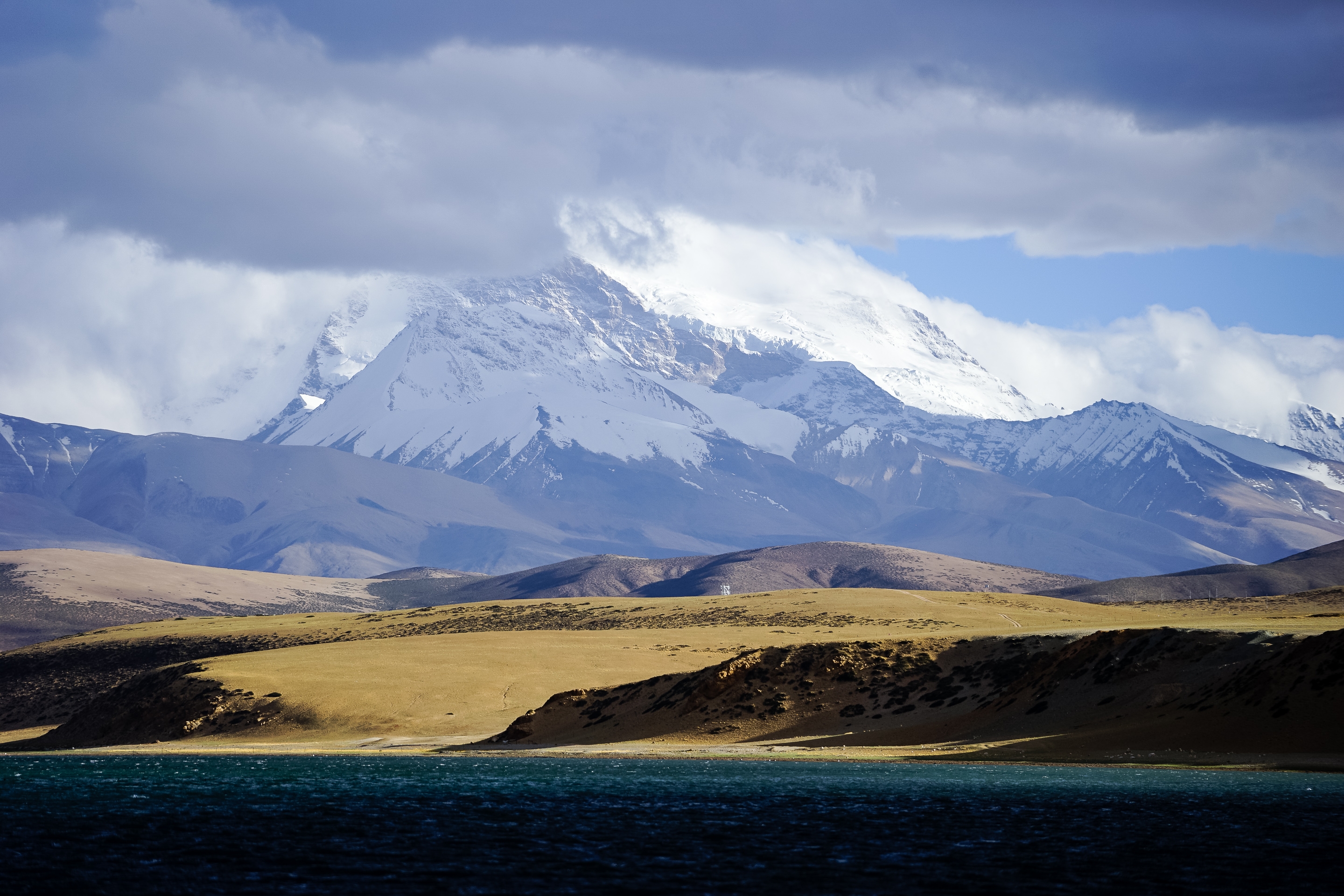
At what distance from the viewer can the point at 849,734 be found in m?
83.2

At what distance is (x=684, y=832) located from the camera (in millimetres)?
44156

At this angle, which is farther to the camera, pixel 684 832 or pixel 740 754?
pixel 740 754

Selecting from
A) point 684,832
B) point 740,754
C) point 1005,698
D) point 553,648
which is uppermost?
point 553,648

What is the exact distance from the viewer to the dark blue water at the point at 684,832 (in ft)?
116

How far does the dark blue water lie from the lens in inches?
1391

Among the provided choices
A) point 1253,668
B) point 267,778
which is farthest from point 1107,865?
point 267,778

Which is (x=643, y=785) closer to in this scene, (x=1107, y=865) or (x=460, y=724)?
(x=1107, y=865)

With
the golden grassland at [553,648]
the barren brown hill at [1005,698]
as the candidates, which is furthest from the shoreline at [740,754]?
the barren brown hill at [1005,698]

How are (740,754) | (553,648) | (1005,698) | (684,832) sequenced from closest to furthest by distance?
(684,832) → (740,754) → (1005,698) → (553,648)

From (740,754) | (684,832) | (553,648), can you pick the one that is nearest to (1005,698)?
(740,754)

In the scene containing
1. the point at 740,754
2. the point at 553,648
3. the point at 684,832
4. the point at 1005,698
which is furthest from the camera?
the point at 553,648

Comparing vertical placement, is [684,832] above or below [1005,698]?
below

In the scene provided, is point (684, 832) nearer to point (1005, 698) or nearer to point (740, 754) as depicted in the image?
point (740, 754)

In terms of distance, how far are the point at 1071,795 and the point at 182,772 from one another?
Result: 4117 centimetres
